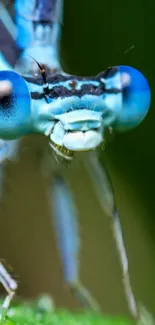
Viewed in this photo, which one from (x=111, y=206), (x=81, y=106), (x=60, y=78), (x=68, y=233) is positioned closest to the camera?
(x=81, y=106)

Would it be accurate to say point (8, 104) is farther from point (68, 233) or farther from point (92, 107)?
point (68, 233)

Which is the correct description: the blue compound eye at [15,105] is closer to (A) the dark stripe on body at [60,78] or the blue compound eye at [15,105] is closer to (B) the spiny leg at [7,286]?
(A) the dark stripe on body at [60,78]

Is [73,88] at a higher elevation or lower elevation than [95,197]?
higher

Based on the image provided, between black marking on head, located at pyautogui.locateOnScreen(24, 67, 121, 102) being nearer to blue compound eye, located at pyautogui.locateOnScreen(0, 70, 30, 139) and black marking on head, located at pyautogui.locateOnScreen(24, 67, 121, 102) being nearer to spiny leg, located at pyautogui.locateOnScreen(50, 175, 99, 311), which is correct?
blue compound eye, located at pyautogui.locateOnScreen(0, 70, 30, 139)

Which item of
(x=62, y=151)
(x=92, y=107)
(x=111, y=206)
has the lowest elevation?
(x=111, y=206)

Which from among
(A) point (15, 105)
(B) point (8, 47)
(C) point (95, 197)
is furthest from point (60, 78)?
(C) point (95, 197)

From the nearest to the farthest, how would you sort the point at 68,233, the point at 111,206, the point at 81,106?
the point at 81,106, the point at 111,206, the point at 68,233

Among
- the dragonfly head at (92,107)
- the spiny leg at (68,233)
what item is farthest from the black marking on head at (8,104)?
the spiny leg at (68,233)

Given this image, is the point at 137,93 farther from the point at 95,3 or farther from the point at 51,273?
the point at 51,273
